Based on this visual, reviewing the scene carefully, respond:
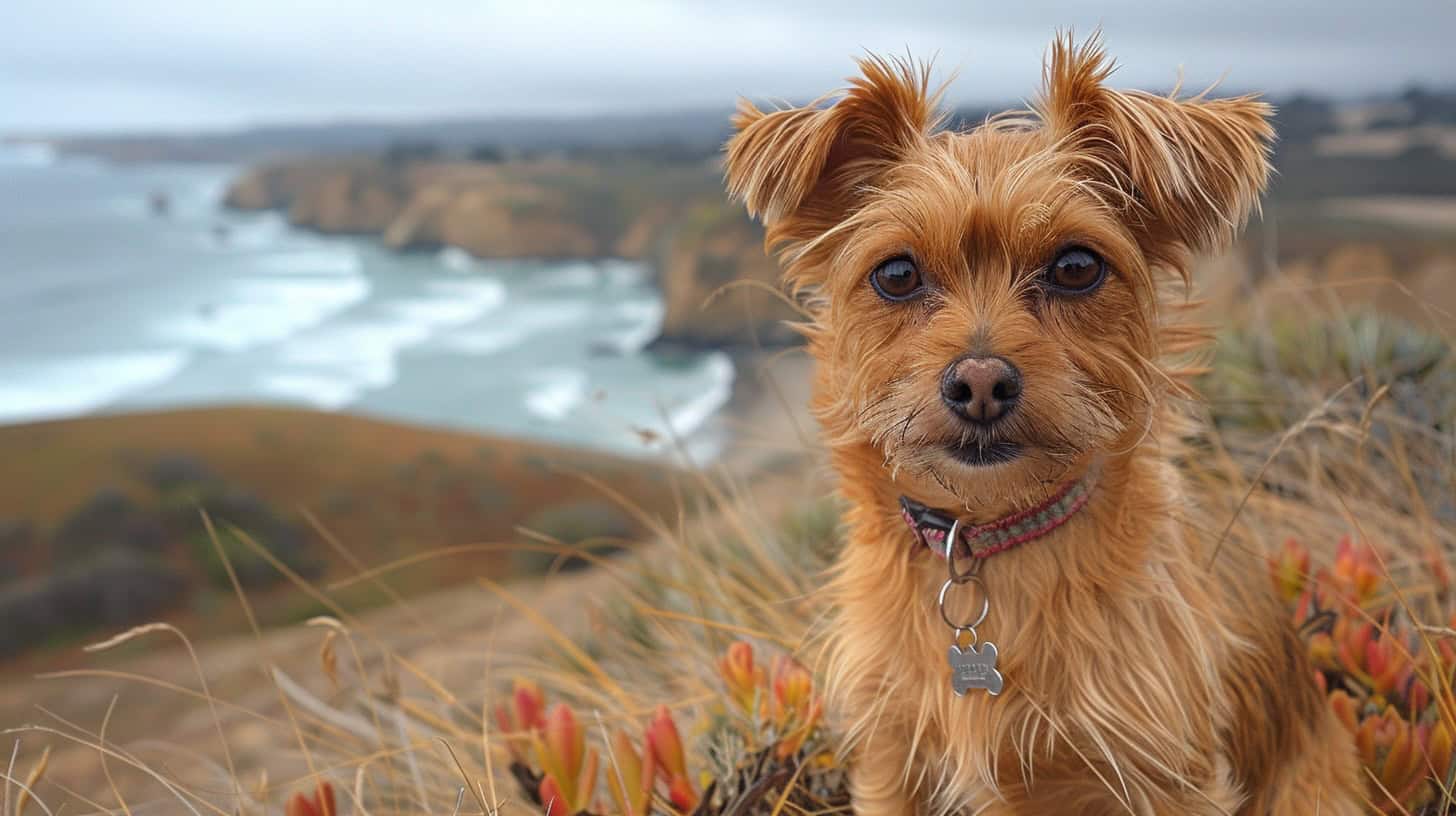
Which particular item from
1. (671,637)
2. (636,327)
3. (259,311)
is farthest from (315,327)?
(671,637)

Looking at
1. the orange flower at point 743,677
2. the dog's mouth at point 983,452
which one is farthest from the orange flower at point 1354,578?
the dog's mouth at point 983,452

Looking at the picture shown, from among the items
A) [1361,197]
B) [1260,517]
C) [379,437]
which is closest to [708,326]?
[379,437]

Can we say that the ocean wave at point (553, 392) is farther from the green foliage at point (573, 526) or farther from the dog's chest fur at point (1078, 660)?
the dog's chest fur at point (1078, 660)

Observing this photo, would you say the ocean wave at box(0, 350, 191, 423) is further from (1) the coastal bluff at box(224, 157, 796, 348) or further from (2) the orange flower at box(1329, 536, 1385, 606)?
(2) the orange flower at box(1329, 536, 1385, 606)

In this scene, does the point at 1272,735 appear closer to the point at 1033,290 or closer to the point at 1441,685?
the point at 1441,685

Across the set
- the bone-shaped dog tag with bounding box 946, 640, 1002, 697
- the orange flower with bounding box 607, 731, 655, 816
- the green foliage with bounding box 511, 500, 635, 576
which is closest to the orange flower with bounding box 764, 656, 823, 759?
the orange flower with bounding box 607, 731, 655, 816

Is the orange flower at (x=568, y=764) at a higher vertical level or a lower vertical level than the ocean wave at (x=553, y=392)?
higher
